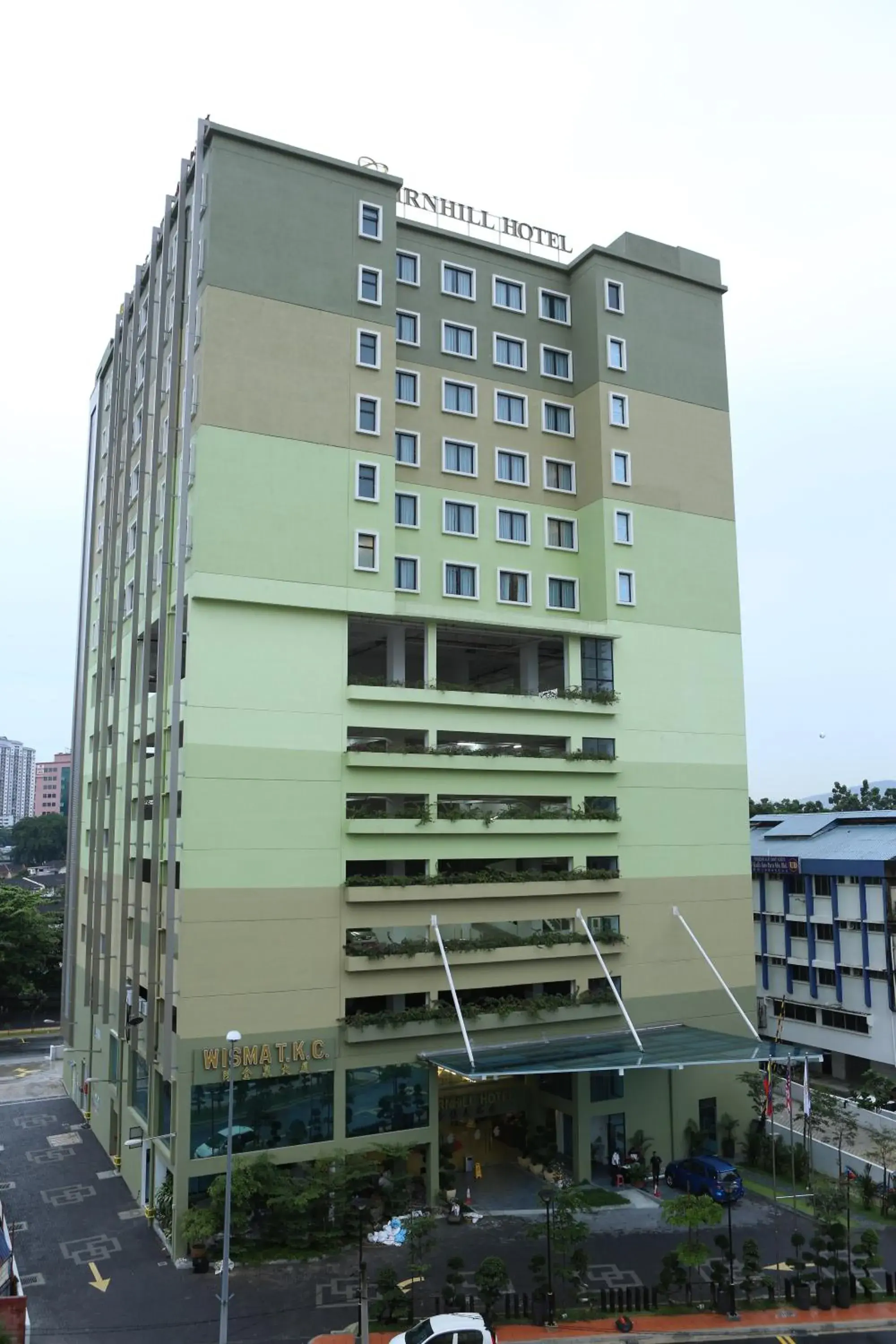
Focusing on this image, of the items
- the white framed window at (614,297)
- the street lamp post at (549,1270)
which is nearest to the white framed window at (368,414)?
the white framed window at (614,297)

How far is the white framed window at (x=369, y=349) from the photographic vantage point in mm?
44531

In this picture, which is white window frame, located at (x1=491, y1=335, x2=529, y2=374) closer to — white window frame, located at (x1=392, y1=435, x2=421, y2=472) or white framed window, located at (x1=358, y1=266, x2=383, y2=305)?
white window frame, located at (x1=392, y1=435, x2=421, y2=472)

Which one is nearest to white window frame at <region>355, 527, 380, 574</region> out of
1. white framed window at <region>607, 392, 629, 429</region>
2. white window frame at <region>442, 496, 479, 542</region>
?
white window frame at <region>442, 496, 479, 542</region>

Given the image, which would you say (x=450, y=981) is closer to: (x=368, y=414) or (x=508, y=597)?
(x=508, y=597)

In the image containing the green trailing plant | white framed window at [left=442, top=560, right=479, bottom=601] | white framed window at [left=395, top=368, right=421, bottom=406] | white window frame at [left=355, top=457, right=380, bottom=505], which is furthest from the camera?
white framed window at [left=395, top=368, right=421, bottom=406]

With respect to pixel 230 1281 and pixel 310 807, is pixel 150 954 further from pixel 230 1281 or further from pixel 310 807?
pixel 230 1281

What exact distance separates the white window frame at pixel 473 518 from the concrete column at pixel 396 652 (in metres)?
5.23

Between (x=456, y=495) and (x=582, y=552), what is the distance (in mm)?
7382

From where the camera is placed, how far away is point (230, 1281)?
3419 cm

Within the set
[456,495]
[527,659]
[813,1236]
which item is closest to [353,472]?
[456,495]

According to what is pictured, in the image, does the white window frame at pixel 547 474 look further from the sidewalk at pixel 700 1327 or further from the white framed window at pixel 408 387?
the sidewalk at pixel 700 1327

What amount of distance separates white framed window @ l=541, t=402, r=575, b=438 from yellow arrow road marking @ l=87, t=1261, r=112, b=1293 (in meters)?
40.7

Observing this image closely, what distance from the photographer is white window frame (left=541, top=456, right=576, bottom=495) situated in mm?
50625

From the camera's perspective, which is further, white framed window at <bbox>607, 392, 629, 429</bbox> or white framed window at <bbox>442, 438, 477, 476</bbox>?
white framed window at <bbox>607, 392, 629, 429</bbox>
